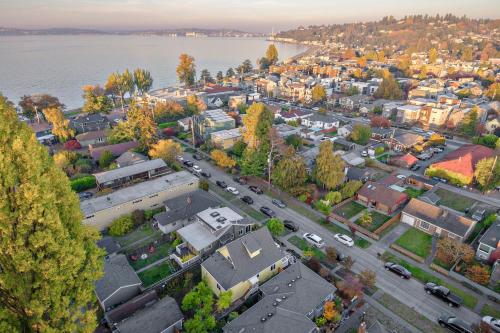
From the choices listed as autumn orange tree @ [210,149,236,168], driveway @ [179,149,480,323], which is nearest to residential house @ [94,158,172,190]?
autumn orange tree @ [210,149,236,168]

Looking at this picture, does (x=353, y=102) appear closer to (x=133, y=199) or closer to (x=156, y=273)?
(x=133, y=199)

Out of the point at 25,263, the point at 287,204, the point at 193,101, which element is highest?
the point at 25,263

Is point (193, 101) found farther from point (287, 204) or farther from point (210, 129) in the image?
point (287, 204)

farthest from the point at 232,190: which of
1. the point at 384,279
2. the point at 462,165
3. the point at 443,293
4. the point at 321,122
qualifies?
the point at 462,165

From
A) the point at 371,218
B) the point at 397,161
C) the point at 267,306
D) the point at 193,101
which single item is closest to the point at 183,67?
the point at 193,101

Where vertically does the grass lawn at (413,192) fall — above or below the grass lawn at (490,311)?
above

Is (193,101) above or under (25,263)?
under

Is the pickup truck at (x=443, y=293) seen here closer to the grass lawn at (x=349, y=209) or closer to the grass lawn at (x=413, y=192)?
the grass lawn at (x=349, y=209)

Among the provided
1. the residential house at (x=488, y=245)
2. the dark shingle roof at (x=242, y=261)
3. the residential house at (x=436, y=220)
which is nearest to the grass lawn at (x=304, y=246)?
the dark shingle roof at (x=242, y=261)
